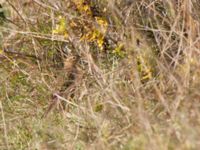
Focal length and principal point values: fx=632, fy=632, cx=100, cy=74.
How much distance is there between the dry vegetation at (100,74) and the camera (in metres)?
2.36

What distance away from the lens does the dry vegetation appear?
236 cm

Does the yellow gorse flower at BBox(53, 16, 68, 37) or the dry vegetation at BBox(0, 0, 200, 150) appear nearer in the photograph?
the dry vegetation at BBox(0, 0, 200, 150)

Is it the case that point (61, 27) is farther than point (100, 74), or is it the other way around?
point (61, 27)

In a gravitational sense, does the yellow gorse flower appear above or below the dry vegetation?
above

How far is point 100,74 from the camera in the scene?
120 inches

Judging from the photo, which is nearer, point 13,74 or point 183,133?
point 183,133

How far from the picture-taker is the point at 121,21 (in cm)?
316

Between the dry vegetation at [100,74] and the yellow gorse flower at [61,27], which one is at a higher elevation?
the yellow gorse flower at [61,27]

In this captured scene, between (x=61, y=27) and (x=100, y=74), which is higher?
(x=61, y=27)

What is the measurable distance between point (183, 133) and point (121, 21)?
120cm

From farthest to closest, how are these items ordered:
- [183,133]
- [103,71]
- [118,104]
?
[103,71] → [118,104] → [183,133]

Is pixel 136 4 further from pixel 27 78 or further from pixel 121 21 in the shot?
pixel 27 78

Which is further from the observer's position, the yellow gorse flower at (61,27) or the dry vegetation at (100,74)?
the yellow gorse flower at (61,27)

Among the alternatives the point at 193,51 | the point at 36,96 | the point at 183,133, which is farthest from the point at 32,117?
the point at 183,133
